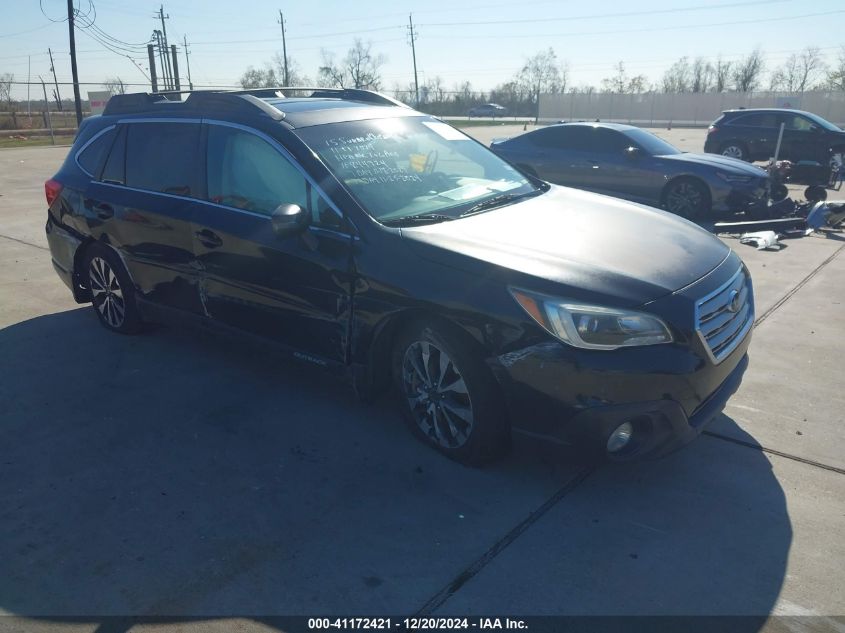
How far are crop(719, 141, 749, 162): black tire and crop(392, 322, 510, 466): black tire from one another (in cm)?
1503

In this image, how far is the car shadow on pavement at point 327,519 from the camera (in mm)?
2641

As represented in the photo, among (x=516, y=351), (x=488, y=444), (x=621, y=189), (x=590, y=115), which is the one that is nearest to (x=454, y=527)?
(x=488, y=444)

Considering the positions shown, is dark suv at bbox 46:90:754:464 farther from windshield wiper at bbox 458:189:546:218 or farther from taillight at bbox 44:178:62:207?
taillight at bbox 44:178:62:207

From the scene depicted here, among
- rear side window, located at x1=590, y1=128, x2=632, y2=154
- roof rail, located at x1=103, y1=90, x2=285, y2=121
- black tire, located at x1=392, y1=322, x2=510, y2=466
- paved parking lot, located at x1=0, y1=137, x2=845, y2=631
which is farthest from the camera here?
rear side window, located at x1=590, y1=128, x2=632, y2=154

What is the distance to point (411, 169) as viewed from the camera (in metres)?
4.09

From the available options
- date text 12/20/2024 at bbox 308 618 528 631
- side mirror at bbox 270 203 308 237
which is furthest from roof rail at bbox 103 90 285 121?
date text 12/20/2024 at bbox 308 618 528 631

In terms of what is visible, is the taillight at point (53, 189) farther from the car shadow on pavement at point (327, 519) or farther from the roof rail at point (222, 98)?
the car shadow on pavement at point (327, 519)

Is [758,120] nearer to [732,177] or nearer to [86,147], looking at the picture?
[732,177]

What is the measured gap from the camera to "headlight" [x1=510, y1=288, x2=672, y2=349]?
115 inches

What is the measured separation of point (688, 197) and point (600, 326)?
25.8ft

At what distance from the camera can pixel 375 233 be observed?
3.51 metres

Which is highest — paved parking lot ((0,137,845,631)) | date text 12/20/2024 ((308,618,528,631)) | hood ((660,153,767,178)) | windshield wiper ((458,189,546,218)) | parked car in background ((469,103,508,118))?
parked car in background ((469,103,508,118))

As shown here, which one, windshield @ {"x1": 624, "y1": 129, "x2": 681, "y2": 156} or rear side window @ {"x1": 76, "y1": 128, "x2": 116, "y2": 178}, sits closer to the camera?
rear side window @ {"x1": 76, "y1": 128, "x2": 116, "y2": 178}

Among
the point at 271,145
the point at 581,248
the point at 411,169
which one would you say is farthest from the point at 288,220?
the point at 581,248
